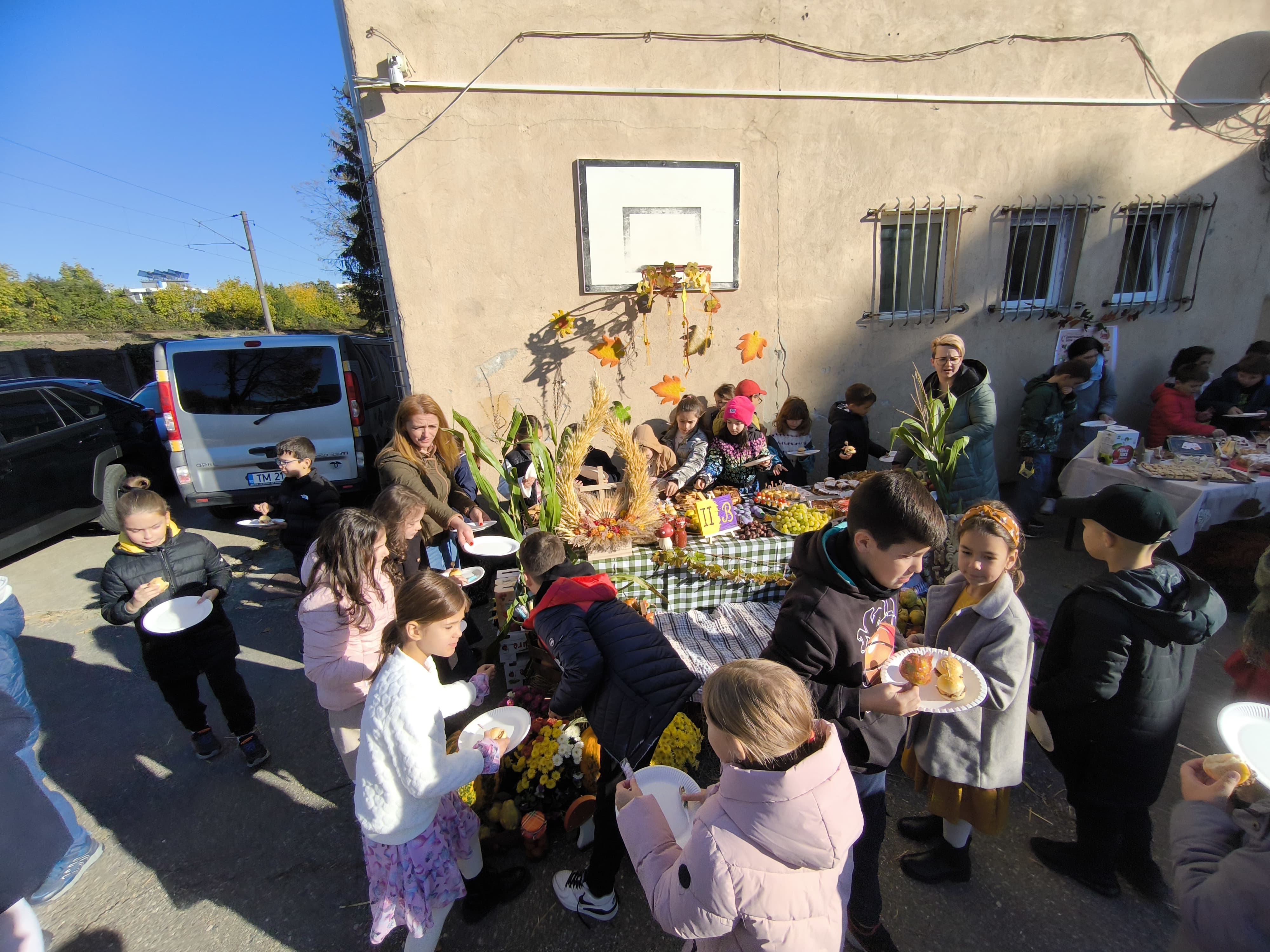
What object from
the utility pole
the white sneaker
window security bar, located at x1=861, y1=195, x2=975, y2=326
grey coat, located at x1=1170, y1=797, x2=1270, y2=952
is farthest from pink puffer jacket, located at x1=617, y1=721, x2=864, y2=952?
the utility pole

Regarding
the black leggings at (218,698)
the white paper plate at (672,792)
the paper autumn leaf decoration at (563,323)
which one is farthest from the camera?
the paper autumn leaf decoration at (563,323)

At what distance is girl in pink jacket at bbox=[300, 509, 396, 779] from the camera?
7.66 ft

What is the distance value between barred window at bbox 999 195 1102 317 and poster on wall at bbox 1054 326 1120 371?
9.8 inches

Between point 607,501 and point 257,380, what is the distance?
15.0 ft

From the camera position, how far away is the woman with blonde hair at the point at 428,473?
3699 mm

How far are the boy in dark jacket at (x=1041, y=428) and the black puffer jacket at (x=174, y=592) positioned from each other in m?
6.40

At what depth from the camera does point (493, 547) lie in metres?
3.49

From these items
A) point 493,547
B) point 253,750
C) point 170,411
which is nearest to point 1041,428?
point 493,547

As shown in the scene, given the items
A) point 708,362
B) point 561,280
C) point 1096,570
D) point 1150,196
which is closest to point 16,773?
point 561,280

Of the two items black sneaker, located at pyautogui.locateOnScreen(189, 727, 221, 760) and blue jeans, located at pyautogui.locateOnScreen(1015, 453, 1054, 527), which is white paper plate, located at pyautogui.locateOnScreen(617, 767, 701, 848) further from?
blue jeans, located at pyautogui.locateOnScreen(1015, 453, 1054, 527)

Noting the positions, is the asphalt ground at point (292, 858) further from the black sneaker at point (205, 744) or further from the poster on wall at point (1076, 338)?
the poster on wall at point (1076, 338)

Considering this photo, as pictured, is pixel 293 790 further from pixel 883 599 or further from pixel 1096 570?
pixel 1096 570

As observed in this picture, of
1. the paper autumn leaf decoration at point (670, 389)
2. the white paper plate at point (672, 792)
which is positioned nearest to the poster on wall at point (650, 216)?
the paper autumn leaf decoration at point (670, 389)

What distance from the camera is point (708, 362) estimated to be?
5.71m
